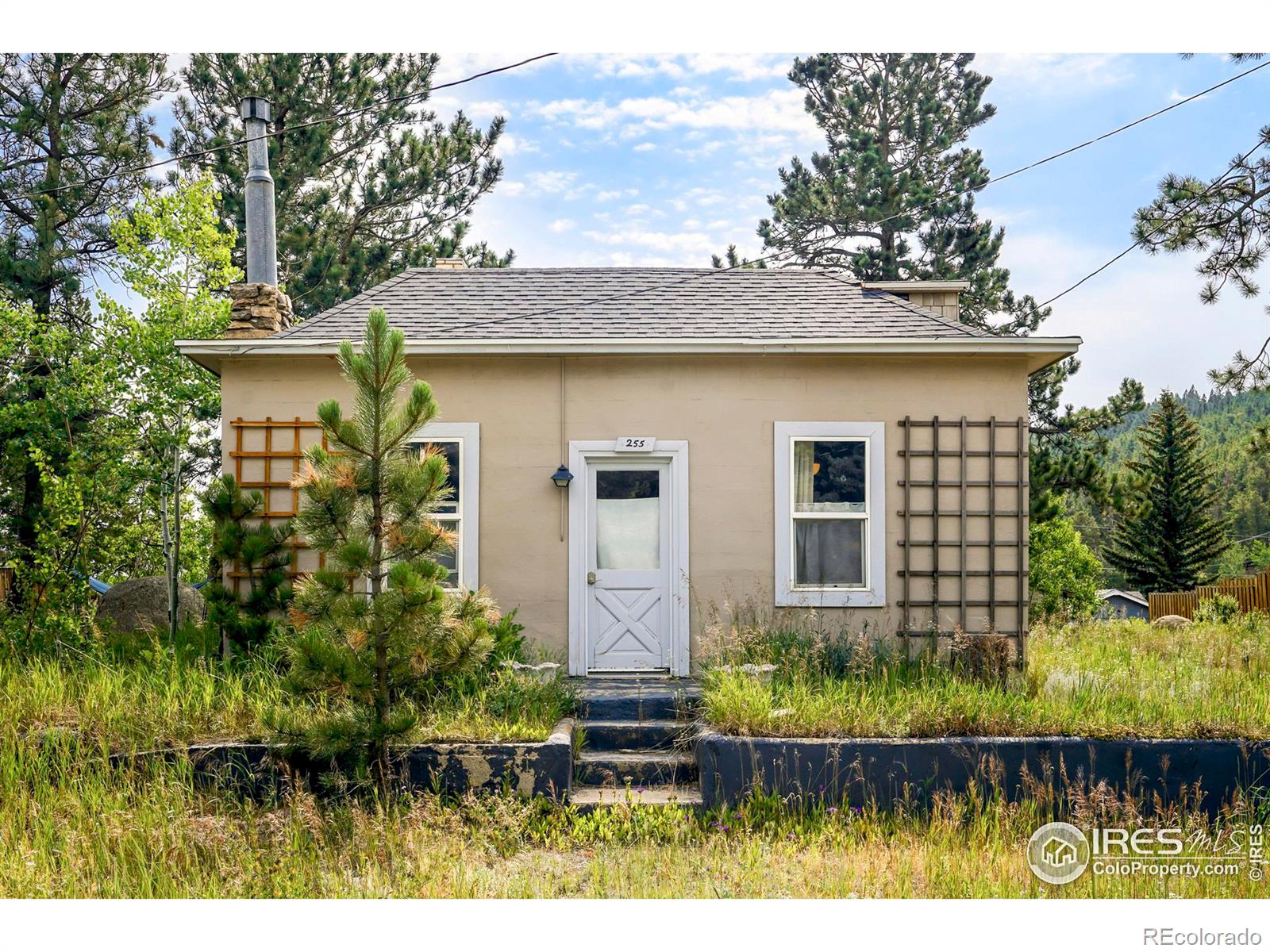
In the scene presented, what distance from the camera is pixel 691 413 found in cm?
784

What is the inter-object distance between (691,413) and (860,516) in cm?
176

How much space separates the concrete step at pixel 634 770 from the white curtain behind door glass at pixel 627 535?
86.7 inches

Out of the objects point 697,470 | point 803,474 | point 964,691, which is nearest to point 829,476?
point 803,474

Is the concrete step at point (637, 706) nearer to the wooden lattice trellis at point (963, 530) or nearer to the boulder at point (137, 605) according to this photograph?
the wooden lattice trellis at point (963, 530)

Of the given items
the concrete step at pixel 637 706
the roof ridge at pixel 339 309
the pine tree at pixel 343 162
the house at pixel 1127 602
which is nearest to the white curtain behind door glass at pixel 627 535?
the concrete step at pixel 637 706

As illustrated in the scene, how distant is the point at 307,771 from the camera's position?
5.61m

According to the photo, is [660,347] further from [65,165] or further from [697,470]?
[65,165]

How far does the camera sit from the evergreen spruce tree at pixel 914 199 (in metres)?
19.4

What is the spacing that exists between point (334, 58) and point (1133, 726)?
1634 centimetres

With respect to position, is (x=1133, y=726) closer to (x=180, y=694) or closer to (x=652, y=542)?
(x=652, y=542)

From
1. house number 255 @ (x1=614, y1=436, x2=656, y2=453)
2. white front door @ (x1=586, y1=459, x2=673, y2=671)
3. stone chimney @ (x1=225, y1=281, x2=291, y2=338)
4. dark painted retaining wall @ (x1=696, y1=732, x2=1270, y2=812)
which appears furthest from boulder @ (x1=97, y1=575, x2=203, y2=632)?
dark painted retaining wall @ (x1=696, y1=732, x2=1270, y2=812)

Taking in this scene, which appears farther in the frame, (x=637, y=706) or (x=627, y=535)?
(x=627, y=535)

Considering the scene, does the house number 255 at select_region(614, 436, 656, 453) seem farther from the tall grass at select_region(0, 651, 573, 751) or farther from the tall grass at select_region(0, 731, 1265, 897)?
the tall grass at select_region(0, 731, 1265, 897)
